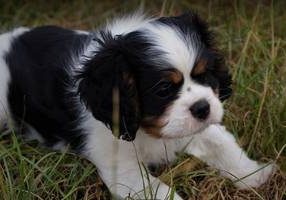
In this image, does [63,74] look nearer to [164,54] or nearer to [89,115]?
[89,115]

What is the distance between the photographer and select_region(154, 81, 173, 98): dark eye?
3727 mm

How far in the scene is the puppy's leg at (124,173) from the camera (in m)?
4.01

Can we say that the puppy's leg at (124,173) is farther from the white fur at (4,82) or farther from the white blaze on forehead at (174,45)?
the white fur at (4,82)

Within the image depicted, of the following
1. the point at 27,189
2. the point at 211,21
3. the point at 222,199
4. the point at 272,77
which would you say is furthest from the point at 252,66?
the point at 27,189

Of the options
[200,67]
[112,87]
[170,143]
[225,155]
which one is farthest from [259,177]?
[112,87]

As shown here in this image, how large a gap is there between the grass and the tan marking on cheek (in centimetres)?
76

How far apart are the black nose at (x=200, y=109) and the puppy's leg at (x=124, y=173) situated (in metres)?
0.49

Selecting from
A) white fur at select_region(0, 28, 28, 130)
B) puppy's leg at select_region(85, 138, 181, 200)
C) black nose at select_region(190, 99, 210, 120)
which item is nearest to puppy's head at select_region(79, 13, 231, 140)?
black nose at select_region(190, 99, 210, 120)

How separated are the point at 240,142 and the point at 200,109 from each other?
3.57 feet

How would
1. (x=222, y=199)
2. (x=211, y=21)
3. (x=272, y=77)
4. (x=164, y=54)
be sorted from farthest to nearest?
(x=211, y=21), (x=272, y=77), (x=222, y=199), (x=164, y=54)

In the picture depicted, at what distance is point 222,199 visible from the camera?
13.9 ft

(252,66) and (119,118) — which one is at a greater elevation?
(119,118)

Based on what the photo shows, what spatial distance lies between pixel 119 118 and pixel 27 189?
2.43 ft

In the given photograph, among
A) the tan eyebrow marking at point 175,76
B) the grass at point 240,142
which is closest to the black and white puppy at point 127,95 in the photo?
the tan eyebrow marking at point 175,76
